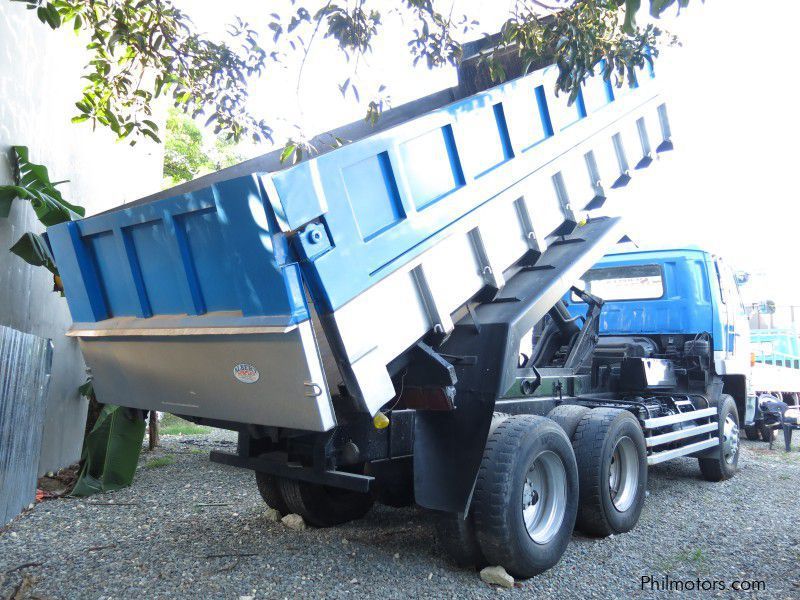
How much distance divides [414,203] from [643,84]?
323cm

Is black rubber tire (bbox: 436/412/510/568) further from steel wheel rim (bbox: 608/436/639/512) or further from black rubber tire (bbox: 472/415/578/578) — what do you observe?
steel wheel rim (bbox: 608/436/639/512)

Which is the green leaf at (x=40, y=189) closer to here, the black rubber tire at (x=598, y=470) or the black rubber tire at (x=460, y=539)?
the black rubber tire at (x=460, y=539)

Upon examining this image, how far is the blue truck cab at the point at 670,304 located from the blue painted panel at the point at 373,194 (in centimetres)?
369

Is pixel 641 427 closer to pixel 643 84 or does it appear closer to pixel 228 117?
pixel 643 84

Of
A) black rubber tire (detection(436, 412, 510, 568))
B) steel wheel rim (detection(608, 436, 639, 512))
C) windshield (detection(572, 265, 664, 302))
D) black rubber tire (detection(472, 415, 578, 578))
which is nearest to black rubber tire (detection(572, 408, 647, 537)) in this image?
steel wheel rim (detection(608, 436, 639, 512))

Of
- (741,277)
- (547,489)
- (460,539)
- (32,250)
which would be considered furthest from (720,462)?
(32,250)

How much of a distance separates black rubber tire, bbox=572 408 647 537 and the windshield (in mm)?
2531

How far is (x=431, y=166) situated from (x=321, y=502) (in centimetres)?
265

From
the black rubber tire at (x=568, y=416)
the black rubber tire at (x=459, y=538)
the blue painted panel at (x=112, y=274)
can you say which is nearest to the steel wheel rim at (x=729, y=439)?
the black rubber tire at (x=568, y=416)

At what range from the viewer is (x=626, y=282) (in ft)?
24.8

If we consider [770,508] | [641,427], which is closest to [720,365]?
[770,508]

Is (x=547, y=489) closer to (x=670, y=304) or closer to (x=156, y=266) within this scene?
(x=156, y=266)

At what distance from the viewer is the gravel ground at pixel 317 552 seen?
12.7 ft

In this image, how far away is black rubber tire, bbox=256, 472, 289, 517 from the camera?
5090mm
